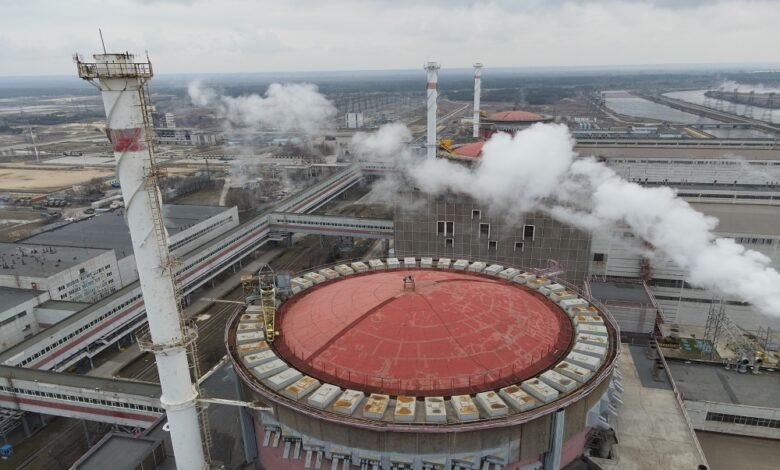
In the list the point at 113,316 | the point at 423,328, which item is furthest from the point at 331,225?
the point at 423,328

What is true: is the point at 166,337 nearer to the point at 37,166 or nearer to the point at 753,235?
the point at 753,235

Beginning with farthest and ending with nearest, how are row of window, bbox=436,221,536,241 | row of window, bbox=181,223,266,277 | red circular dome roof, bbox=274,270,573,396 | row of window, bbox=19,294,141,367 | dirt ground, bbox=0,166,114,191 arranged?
dirt ground, bbox=0,166,114,191 < row of window, bbox=181,223,266,277 < row of window, bbox=436,221,536,241 < row of window, bbox=19,294,141,367 < red circular dome roof, bbox=274,270,573,396

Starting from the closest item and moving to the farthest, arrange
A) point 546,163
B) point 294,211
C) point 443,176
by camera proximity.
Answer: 1. point 546,163
2. point 443,176
3. point 294,211

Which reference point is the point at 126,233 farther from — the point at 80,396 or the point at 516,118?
the point at 516,118

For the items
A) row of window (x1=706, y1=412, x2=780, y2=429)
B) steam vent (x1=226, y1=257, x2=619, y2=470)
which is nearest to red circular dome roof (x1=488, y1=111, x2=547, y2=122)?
row of window (x1=706, y1=412, x2=780, y2=429)

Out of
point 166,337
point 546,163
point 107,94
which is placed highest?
point 107,94

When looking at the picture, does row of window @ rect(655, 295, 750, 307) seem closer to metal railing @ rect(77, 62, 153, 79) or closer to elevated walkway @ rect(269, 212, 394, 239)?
elevated walkway @ rect(269, 212, 394, 239)

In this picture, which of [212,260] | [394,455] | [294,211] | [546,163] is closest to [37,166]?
[294,211]
